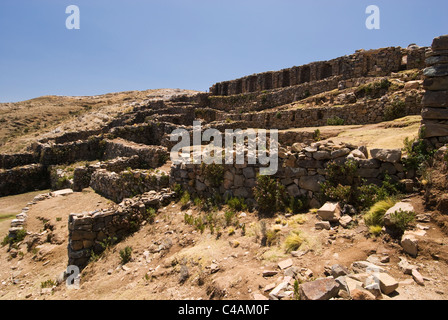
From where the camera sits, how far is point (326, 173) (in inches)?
259

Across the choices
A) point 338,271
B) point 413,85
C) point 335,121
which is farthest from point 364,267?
point 413,85

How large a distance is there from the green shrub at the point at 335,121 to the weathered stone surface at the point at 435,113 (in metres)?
7.79

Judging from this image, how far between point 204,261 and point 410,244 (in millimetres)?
3784

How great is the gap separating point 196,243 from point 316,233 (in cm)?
299

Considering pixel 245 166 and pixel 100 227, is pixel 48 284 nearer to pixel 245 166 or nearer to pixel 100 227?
pixel 100 227

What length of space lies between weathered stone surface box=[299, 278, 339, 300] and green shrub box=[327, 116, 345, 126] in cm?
1172

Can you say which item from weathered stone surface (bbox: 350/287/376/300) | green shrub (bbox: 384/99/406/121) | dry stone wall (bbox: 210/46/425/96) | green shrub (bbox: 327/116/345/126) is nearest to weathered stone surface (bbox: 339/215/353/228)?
weathered stone surface (bbox: 350/287/376/300)

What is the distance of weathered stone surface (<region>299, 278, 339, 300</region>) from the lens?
3.35 metres

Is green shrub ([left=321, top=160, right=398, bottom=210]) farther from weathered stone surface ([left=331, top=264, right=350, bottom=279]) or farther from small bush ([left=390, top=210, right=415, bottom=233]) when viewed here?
weathered stone surface ([left=331, top=264, right=350, bottom=279])

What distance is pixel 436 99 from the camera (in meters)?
5.93

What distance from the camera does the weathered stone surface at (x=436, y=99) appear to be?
5820 mm

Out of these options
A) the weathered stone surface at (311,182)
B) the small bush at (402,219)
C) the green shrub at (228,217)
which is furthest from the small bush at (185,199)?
the small bush at (402,219)

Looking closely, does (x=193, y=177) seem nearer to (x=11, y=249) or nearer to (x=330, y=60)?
(x=11, y=249)

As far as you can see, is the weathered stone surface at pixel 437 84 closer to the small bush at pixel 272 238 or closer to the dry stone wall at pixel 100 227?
the small bush at pixel 272 238
